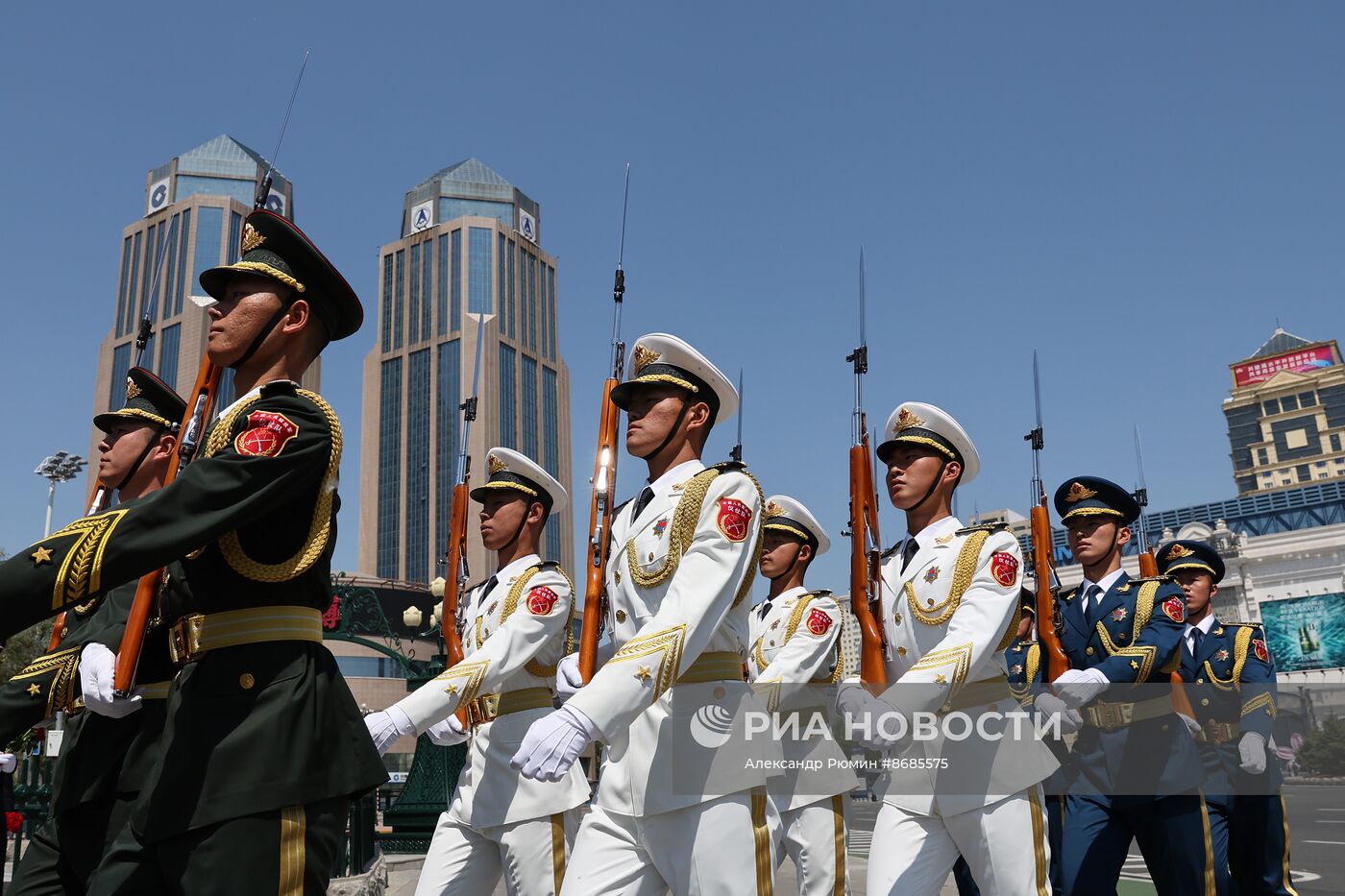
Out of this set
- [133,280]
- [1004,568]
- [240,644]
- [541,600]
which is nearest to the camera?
[240,644]

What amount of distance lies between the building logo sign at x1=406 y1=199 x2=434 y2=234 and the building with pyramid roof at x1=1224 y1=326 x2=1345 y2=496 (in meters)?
91.8

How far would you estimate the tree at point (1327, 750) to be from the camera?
1500 inches

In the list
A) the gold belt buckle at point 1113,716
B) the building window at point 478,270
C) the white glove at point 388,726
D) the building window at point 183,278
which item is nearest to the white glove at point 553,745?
the white glove at point 388,726

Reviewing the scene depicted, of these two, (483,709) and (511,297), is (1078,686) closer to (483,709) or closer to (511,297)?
(483,709)

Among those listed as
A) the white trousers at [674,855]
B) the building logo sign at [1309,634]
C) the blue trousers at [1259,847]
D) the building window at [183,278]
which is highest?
the building window at [183,278]

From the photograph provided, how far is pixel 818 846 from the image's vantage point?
609 centimetres

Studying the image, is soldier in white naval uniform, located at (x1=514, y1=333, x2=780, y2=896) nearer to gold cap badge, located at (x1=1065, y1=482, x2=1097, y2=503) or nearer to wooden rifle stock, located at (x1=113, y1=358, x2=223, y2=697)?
→ wooden rifle stock, located at (x1=113, y1=358, x2=223, y2=697)

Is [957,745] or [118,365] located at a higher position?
[118,365]

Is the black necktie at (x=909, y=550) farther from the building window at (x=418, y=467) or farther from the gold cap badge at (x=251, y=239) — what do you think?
the building window at (x=418, y=467)

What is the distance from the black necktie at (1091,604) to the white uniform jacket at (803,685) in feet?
4.52

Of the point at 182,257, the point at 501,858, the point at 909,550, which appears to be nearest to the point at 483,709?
the point at 501,858

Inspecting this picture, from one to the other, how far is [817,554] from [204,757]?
555cm

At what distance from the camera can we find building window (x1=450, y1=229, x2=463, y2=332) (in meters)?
116

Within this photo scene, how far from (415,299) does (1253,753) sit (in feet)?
394
